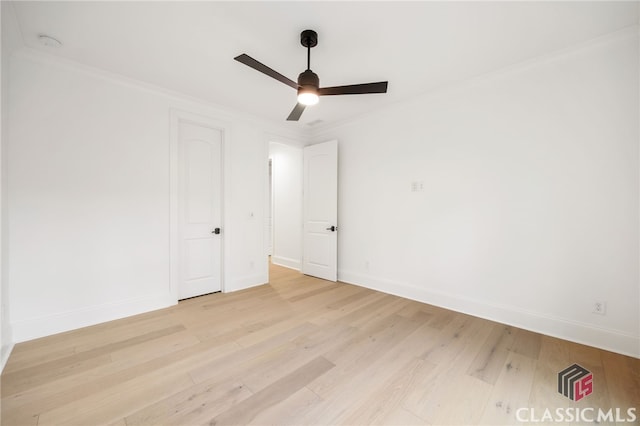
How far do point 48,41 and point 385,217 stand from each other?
4.01 metres

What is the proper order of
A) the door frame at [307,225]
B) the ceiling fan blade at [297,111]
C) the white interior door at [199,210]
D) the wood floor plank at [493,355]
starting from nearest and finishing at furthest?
the wood floor plank at [493,355]
the ceiling fan blade at [297,111]
the white interior door at [199,210]
the door frame at [307,225]

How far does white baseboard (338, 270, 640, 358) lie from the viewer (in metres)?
2.21

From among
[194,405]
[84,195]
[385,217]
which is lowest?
[194,405]

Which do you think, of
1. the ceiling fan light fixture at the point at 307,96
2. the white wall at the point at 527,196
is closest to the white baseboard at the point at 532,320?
the white wall at the point at 527,196

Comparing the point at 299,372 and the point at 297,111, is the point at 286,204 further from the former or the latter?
the point at 299,372

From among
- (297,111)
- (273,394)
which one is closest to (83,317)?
(273,394)

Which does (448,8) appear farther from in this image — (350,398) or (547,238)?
(350,398)

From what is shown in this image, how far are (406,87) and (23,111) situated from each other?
3900 mm

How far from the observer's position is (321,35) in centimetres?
215

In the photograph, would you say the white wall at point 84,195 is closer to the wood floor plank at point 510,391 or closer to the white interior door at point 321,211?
the white interior door at point 321,211

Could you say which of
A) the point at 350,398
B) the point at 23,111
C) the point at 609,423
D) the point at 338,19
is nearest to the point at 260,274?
the point at 350,398

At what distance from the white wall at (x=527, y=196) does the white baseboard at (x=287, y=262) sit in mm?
1851

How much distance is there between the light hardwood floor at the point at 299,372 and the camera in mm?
1578

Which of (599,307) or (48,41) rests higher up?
(48,41)
